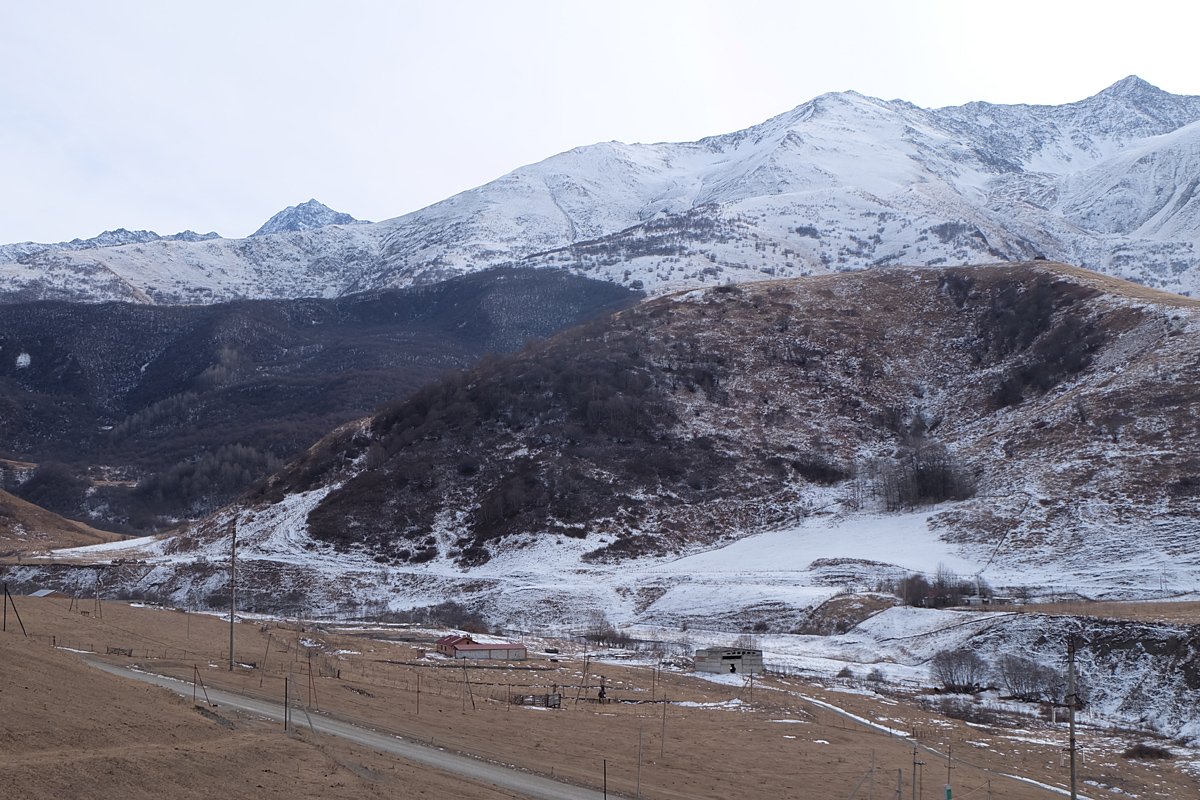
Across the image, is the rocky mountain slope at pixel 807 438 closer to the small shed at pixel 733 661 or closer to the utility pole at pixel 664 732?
the small shed at pixel 733 661

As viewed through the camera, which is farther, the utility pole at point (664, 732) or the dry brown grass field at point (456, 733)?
the utility pole at point (664, 732)

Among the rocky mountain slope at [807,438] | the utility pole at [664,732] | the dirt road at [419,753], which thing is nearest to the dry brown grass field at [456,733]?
the utility pole at [664,732]

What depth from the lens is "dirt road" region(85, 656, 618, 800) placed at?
89.9 feet

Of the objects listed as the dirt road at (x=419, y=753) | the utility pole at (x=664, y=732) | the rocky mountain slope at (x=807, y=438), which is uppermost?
the rocky mountain slope at (x=807, y=438)

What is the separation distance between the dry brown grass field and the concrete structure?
2.52m

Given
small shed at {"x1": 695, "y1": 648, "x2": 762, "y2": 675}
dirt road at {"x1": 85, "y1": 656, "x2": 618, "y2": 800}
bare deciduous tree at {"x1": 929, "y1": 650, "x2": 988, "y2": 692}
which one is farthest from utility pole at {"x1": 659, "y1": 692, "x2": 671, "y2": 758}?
bare deciduous tree at {"x1": 929, "y1": 650, "x2": 988, "y2": 692}

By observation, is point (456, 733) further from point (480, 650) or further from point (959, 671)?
point (959, 671)

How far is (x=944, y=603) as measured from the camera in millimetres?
71688

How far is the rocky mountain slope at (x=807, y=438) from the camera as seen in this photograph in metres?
91.4

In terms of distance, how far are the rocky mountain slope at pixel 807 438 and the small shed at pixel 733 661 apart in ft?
94.4

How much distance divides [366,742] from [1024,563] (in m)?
64.5

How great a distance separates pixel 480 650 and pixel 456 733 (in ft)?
85.8

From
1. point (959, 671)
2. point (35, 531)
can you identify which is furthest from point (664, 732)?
point (35, 531)

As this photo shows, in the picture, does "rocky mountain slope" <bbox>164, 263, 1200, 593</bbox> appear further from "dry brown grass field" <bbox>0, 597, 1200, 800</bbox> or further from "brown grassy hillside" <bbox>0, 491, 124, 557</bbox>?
"dry brown grass field" <bbox>0, 597, 1200, 800</bbox>
